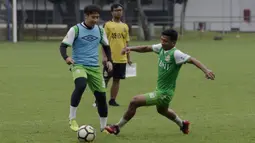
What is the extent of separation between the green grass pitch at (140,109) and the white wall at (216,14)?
36909 mm

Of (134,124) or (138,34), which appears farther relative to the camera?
(138,34)

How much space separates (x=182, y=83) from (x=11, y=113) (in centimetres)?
660

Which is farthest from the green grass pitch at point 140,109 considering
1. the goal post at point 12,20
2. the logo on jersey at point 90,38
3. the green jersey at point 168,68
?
the goal post at point 12,20

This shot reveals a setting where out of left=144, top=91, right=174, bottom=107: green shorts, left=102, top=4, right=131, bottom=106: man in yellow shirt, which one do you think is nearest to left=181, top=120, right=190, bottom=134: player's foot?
left=144, top=91, right=174, bottom=107: green shorts

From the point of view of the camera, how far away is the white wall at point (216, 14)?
194 ft

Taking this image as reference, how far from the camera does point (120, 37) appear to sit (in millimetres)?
12836

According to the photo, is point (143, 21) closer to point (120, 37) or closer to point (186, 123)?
point (120, 37)

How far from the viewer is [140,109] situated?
A: 12344 millimetres

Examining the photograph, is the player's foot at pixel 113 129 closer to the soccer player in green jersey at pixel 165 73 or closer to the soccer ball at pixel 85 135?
the soccer player in green jersey at pixel 165 73

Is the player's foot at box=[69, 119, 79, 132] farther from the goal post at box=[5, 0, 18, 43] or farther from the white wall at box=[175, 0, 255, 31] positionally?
the white wall at box=[175, 0, 255, 31]

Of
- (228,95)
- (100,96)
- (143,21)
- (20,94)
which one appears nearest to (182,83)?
(228,95)

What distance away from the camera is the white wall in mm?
59000

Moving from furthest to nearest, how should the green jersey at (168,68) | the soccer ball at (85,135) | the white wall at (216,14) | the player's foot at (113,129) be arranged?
the white wall at (216,14) < the player's foot at (113,129) < the green jersey at (168,68) < the soccer ball at (85,135)

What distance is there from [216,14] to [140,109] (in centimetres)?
4964
